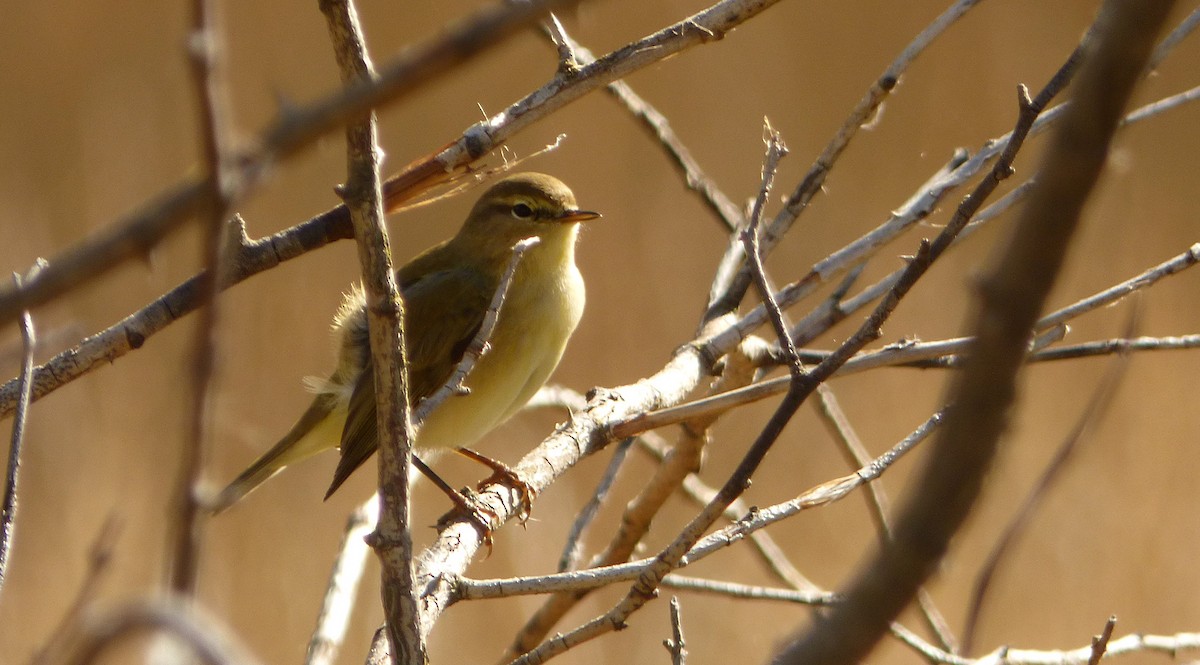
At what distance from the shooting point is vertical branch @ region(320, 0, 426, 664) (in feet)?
4.02

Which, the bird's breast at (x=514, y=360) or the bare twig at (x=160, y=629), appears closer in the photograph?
the bare twig at (x=160, y=629)

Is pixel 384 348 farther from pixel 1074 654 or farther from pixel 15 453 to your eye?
pixel 1074 654

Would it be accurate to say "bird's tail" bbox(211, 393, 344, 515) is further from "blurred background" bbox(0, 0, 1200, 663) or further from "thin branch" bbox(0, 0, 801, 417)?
"blurred background" bbox(0, 0, 1200, 663)

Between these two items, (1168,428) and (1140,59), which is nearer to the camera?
(1140,59)

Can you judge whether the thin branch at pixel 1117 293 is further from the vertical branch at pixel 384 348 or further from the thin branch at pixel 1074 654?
the vertical branch at pixel 384 348

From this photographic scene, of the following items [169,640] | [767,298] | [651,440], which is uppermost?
[651,440]

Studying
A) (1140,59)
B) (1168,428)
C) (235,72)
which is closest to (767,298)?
(1140,59)

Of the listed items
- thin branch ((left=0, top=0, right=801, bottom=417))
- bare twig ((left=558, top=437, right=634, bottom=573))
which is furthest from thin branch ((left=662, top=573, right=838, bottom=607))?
thin branch ((left=0, top=0, right=801, bottom=417))

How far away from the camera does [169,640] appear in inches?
25.4

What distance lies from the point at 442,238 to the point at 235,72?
1.25 meters

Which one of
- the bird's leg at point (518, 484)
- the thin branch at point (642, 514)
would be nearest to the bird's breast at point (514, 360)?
the bird's leg at point (518, 484)

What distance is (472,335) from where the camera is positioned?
3111mm

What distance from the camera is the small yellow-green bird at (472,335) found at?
3062 millimetres

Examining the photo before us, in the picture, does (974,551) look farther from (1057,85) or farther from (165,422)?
(1057,85)
